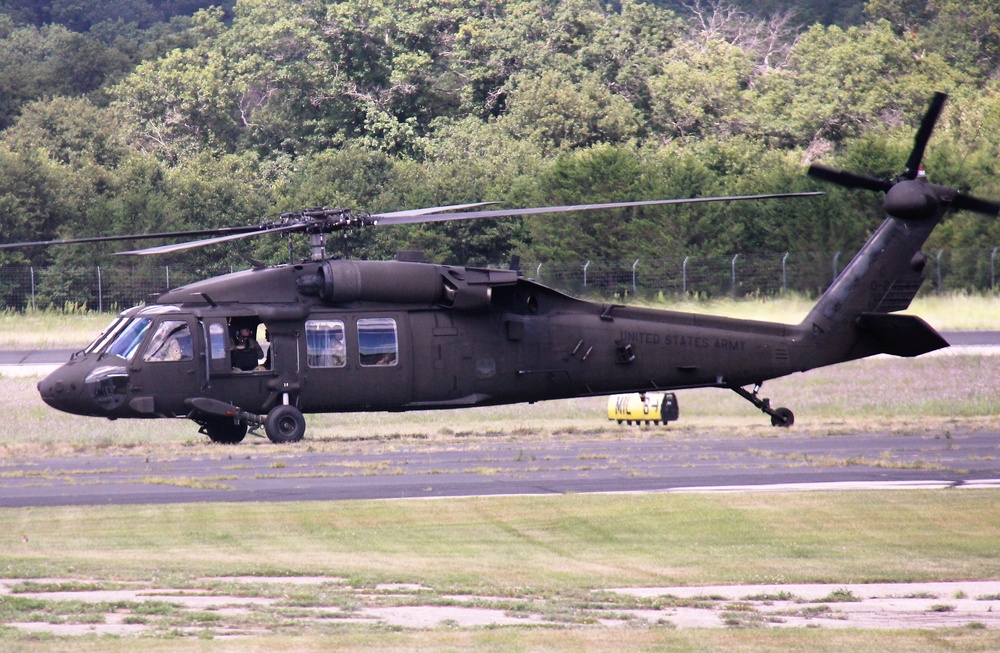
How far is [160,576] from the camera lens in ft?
36.9

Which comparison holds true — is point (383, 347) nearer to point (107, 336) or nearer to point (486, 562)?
point (107, 336)

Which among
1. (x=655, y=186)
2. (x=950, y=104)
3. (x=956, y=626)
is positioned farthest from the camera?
(x=950, y=104)

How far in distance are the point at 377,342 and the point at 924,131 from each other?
958cm

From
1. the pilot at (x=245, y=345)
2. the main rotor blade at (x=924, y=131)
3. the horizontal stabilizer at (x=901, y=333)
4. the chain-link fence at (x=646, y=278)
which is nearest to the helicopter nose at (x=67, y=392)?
the pilot at (x=245, y=345)

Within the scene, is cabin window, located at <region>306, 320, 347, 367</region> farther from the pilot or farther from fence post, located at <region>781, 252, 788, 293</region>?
fence post, located at <region>781, 252, 788, 293</region>

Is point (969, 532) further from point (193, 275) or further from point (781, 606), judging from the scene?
point (193, 275)

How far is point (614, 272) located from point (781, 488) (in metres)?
26.1

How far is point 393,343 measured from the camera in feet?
71.3

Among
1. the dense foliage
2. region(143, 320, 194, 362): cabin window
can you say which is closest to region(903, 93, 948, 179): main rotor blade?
region(143, 320, 194, 362): cabin window

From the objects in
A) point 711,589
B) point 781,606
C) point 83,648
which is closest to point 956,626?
point 781,606

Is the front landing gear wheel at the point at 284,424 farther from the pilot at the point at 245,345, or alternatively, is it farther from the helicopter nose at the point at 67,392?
the helicopter nose at the point at 67,392

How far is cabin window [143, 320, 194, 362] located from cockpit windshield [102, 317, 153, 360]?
0.76ft

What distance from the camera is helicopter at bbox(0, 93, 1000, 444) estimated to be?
20.9 meters

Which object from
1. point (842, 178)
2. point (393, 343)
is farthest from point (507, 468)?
point (842, 178)
